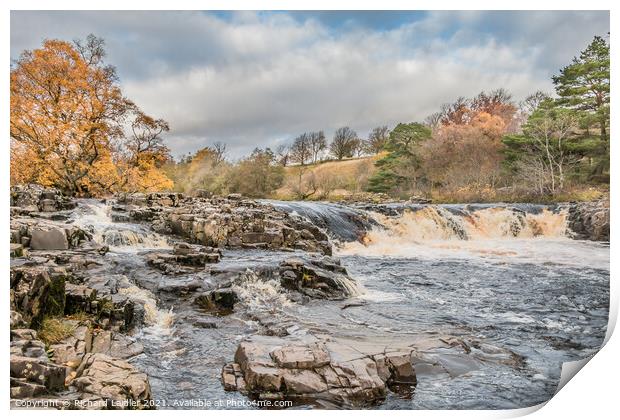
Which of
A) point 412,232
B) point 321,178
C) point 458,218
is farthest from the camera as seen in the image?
point 412,232

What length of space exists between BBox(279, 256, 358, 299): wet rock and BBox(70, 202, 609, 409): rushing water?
0.53 feet

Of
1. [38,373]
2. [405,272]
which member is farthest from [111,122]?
[405,272]

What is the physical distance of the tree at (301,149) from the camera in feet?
12.8

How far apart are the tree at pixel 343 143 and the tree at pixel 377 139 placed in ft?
0.52

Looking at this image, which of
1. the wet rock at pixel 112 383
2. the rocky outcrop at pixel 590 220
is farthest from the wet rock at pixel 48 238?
the rocky outcrop at pixel 590 220

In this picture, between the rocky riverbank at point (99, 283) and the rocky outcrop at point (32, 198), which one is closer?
the rocky riverbank at point (99, 283)

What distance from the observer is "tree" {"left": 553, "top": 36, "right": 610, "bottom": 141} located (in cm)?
343

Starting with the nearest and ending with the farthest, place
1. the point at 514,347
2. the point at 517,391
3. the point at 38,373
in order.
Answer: the point at 38,373 < the point at 517,391 < the point at 514,347

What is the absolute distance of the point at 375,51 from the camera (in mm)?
3449

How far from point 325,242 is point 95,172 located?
12.4 feet

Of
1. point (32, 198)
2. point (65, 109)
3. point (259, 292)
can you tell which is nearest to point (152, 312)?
point (259, 292)

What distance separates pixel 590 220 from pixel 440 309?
188 cm

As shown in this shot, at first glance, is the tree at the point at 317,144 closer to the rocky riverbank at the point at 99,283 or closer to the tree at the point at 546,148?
the rocky riverbank at the point at 99,283
